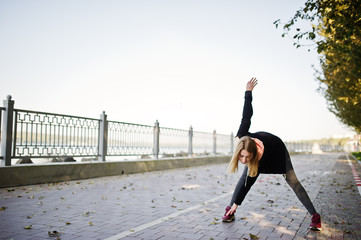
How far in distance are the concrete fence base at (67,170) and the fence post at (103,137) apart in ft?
1.20

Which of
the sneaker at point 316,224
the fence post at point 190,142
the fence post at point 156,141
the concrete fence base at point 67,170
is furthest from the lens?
the fence post at point 190,142

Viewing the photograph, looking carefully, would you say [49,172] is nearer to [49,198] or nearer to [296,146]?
[49,198]

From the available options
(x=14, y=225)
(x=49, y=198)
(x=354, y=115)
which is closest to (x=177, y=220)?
(x=14, y=225)

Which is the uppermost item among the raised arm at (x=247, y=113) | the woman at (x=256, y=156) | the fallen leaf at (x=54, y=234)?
the raised arm at (x=247, y=113)

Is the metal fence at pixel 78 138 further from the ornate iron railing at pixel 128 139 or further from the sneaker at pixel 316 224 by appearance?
the sneaker at pixel 316 224

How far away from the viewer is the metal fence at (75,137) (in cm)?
784

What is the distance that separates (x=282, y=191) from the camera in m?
7.89

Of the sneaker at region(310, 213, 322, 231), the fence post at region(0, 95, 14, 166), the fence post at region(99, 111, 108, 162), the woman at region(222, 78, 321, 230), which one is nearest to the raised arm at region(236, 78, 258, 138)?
the woman at region(222, 78, 321, 230)

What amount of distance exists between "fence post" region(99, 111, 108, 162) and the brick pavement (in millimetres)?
2949

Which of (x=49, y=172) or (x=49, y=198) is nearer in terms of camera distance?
(x=49, y=198)

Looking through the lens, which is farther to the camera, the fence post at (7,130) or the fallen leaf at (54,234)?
the fence post at (7,130)

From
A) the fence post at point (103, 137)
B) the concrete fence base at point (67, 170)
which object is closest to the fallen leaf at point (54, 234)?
the concrete fence base at point (67, 170)

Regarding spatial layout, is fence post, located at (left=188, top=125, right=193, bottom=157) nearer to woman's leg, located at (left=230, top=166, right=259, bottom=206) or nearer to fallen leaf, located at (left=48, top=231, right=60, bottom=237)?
woman's leg, located at (left=230, top=166, right=259, bottom=206)

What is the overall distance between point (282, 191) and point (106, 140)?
20.5ft
